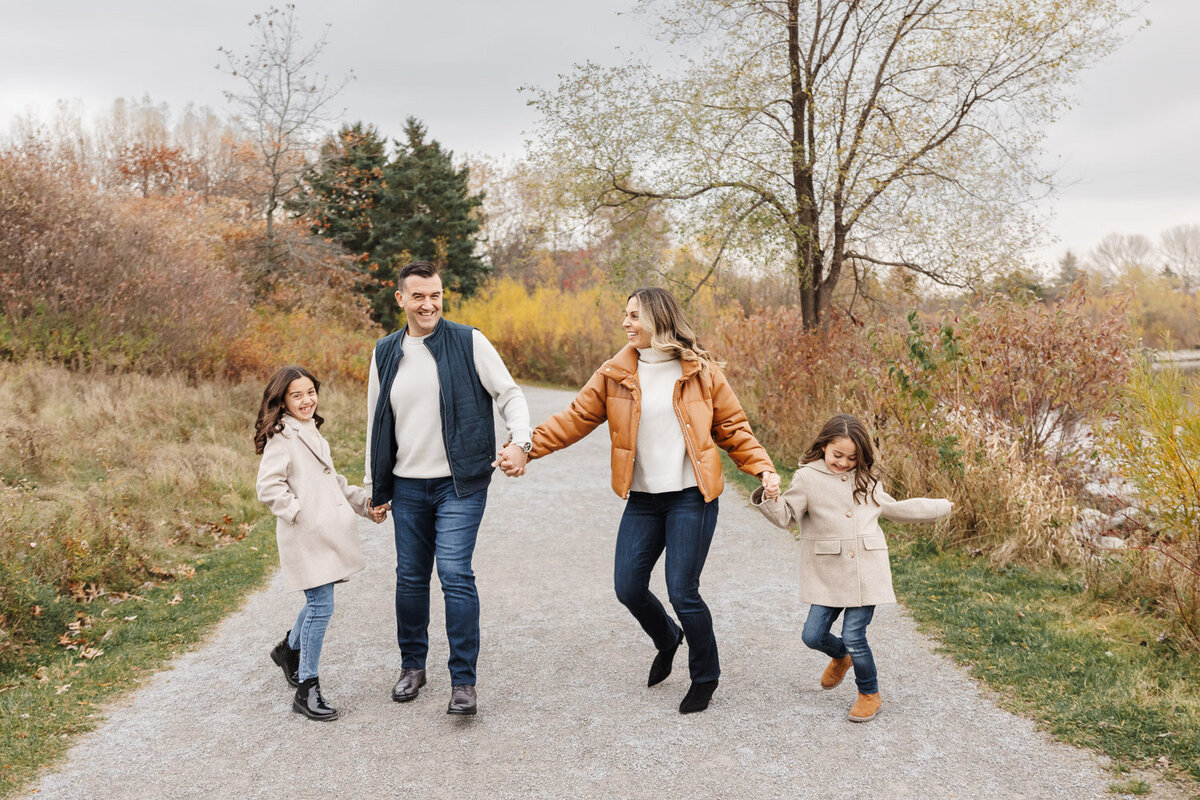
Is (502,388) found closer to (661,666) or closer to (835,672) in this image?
(661,666)

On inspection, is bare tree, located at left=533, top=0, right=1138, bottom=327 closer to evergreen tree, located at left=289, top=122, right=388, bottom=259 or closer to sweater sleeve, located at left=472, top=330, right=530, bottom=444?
sweater sleeve, located at left=472, top=330, right=530, bottom=444

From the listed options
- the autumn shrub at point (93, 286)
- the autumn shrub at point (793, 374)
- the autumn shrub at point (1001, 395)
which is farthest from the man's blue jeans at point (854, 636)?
the autumn shrub at point (93, 286)

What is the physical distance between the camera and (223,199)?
1026 inches

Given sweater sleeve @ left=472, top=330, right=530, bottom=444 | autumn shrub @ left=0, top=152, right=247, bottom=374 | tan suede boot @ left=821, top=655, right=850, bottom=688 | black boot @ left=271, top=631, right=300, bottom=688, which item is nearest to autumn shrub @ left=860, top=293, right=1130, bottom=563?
tan suede boot @ left=821, top=655, right=850, bottom=688

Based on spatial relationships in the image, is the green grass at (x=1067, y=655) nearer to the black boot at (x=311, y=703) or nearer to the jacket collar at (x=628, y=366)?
the jacket collar at (x=628, y=366)

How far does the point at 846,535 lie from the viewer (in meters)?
4.13

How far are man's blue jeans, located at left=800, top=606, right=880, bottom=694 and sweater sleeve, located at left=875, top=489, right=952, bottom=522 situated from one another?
44cm

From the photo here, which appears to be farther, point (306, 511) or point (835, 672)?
point (835, 672)

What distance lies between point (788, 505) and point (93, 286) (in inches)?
491

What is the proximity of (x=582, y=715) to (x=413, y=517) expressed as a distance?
3.92 feet

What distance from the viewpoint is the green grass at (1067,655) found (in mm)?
3881

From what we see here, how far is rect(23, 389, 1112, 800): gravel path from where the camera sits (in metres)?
3.54

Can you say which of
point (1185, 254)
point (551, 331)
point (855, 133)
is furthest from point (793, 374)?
point (1185, 254)

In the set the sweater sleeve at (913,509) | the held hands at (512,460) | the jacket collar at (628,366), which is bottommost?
the sweater sleeve at (913,509)
